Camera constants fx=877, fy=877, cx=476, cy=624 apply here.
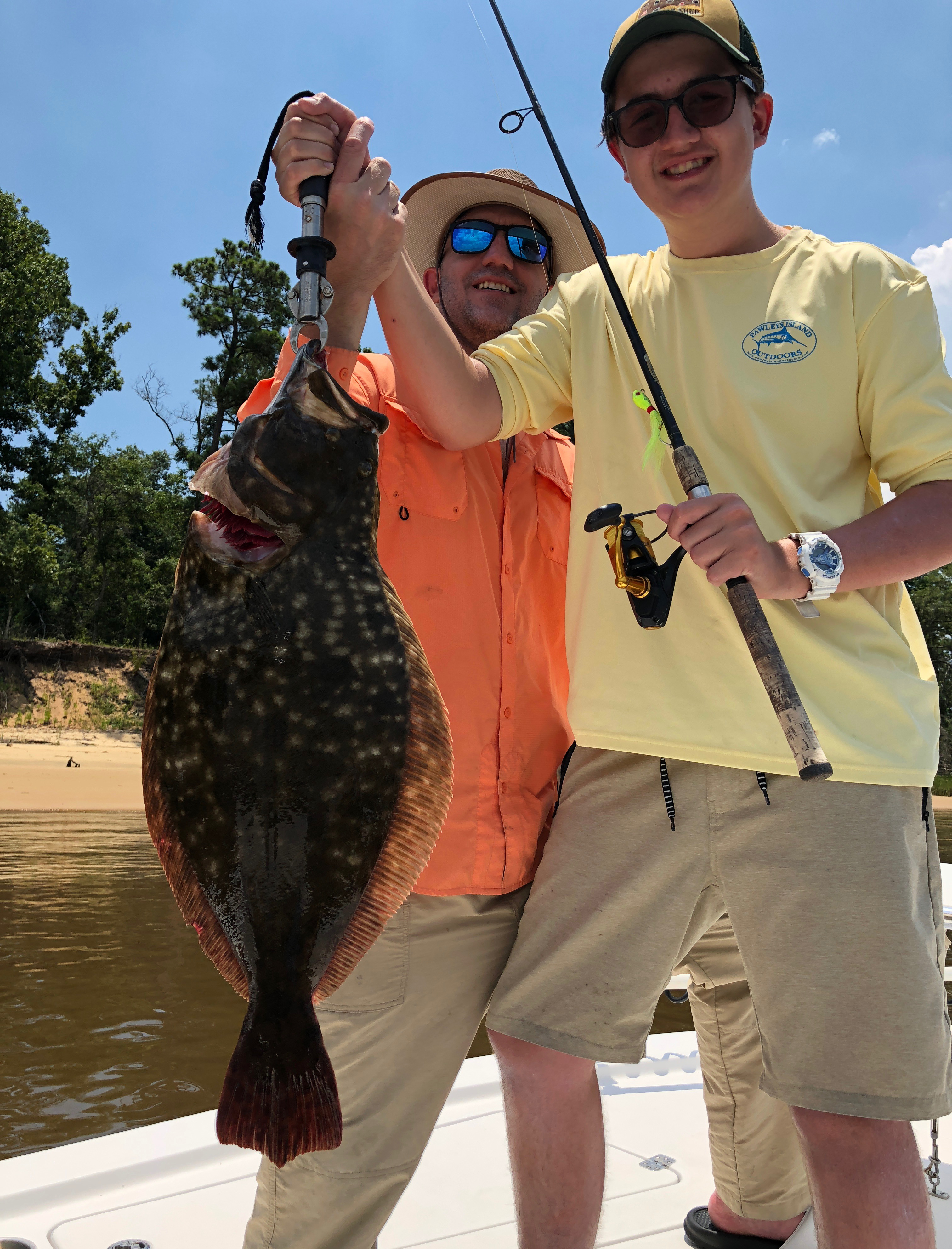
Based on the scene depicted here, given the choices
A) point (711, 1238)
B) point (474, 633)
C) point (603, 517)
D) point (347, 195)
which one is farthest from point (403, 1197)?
point (347, 195)

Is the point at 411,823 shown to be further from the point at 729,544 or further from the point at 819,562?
the point at 819,562

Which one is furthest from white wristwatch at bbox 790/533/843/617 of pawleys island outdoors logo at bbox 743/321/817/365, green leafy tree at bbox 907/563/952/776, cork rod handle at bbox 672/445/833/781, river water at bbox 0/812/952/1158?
green leafy tree at bbox 907/563/952/776

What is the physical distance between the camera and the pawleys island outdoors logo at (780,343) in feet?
6.85

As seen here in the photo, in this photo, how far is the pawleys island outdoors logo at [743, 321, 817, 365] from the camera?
2.09m

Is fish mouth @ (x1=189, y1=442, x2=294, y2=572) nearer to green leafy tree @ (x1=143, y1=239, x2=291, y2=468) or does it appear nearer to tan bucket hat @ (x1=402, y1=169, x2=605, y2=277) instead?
tan bucket hat @ (x1=402, y1=169, x2=605, y2=277)

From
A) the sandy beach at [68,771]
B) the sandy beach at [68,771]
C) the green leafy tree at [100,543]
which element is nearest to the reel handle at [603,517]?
the sandy beach at [68,771]

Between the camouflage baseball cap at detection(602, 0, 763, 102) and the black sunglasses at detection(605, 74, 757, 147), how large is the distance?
7 centimetres

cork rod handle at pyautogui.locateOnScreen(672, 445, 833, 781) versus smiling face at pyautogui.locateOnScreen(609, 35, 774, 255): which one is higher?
smiling face at pyautogui.locateOnScreen(609, 35, 774, 255)

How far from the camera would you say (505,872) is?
2.27 meters

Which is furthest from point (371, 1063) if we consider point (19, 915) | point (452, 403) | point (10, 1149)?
point (19, 915)

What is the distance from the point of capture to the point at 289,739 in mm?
1521

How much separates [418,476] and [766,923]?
1.39m

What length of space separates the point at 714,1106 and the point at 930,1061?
1303mm

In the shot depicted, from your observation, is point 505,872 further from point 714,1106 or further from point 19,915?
point 19,915
